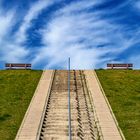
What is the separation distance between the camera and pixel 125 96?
4259 cm

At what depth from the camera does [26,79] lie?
49.5 m

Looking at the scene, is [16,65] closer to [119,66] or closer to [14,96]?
[119,66]

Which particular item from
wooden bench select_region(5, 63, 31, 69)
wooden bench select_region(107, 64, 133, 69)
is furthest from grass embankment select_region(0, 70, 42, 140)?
wooden bench select_region(107, 64, 133, 69)

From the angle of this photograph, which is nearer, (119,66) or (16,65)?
(16,65)

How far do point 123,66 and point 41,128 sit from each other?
89.0 ft

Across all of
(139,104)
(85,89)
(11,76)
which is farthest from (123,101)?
(11,76)

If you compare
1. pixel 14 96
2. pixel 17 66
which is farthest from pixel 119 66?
pixel 14 96

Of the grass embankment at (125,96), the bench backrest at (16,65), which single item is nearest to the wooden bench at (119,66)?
the grass embankment at (125,96)

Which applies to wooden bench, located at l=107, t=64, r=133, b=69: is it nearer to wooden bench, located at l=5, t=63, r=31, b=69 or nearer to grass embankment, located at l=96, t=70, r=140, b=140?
grass embankment, located at l=96, t=70, r=140, b=140

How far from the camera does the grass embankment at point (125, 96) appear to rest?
3381 centimetres

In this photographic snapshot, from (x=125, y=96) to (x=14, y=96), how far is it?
9961mm

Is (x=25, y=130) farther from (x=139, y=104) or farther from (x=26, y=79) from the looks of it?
(x=26, y=79)

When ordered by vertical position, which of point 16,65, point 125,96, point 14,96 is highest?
point 16,65

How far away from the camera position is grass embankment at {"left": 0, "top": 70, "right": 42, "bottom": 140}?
3370 centimetres
